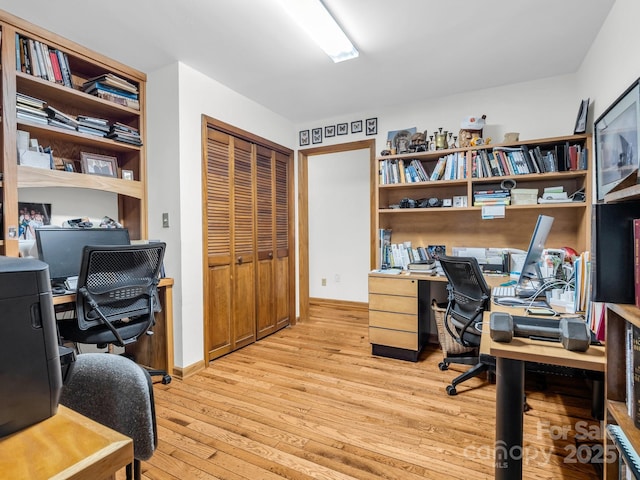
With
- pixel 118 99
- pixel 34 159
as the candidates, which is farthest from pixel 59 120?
pixel 118 99

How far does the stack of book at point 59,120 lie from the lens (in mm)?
2081

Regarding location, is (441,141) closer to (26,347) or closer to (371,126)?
(371,126)

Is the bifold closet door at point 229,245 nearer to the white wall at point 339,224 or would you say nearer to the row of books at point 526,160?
the white wall at point 339,224

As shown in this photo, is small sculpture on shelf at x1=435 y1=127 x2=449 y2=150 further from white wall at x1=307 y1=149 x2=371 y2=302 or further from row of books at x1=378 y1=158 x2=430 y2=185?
white wall at x1=307 y1=149 x2=371 y2=302

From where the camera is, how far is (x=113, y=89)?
7.92 feet

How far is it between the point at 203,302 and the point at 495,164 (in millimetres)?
2706

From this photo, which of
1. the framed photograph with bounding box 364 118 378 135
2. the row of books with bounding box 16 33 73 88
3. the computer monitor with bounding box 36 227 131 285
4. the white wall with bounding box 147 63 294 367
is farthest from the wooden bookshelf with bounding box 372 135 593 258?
the row of books with bounding box 16 33 73 88

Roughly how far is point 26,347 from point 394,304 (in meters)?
2.53

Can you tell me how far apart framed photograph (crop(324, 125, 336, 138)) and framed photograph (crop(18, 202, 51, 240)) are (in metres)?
2.65

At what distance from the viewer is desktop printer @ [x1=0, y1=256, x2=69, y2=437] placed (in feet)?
1.73

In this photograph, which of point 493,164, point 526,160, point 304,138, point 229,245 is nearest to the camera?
point 526,160

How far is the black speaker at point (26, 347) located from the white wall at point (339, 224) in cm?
399

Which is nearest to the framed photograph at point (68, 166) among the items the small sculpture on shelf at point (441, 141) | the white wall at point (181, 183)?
the white wall at point (181, 183)

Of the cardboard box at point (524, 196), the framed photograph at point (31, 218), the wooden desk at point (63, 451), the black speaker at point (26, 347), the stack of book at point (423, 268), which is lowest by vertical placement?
the wooden desk at point (63, 451)
